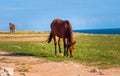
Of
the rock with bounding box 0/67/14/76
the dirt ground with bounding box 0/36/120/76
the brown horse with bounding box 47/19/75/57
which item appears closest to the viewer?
the rock with bounding box 0/67/14/76

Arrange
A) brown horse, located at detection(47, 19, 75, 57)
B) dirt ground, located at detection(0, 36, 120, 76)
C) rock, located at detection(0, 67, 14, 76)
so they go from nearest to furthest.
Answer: rock, located at detection(0, 67, 14, 76)
dirt ground, located at detection(0, 36, 120, 76)
brown horse, located at detection(47, 19, 75, 57)

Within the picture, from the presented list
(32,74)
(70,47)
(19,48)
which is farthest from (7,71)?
(19,48)

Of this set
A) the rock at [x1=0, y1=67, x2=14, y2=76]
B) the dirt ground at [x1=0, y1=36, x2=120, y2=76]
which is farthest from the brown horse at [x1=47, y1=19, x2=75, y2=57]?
the rock at [x1=0, y1=67, x2=14, y2=76]

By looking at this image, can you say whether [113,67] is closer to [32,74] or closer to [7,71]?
[32,74]

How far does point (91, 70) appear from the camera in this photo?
17.5 metres

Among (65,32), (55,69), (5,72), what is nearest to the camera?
(5,72)

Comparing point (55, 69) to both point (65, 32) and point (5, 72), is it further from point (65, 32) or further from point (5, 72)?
point (65, 32)

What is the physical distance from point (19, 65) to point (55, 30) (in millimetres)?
6621

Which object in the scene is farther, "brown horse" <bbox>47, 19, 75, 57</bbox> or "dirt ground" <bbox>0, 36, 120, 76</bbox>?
"brown horse" <bbox>47, 19, 75, 57</bbox>

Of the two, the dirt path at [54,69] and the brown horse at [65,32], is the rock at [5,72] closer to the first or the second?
the dirt path at [54,69]

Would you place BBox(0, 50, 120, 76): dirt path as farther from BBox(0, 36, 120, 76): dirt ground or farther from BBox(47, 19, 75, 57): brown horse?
BBox(47, 19, 75, 57): brown horse

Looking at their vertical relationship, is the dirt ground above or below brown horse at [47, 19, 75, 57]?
below

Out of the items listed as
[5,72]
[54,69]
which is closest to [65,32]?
[54,69]

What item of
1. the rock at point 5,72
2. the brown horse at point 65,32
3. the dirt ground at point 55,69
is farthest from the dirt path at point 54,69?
the brown horse at point 65,32
